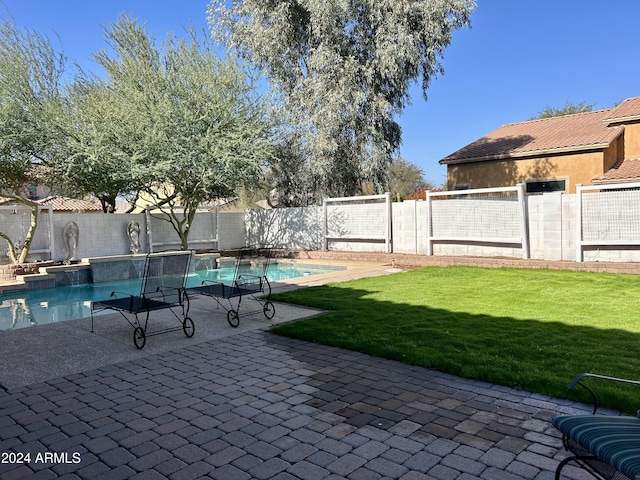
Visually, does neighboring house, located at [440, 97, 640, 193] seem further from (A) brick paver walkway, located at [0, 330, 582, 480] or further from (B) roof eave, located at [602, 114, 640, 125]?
(A) brick paver walkway, located at [0, 330, 582, 480]

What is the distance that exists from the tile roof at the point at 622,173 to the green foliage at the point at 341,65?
7291 mm

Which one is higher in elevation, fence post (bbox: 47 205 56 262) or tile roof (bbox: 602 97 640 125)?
tile roof (bbox: 602 97 640 125)

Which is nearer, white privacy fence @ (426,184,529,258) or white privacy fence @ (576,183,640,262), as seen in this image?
white privacy fence @ (576,183,640,262)

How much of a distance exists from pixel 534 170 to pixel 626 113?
362cm

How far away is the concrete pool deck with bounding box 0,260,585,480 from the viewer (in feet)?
9.14

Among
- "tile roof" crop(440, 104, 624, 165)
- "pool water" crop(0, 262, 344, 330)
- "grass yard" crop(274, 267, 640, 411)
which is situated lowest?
"pool water" crop(0, 262, 344, 330)

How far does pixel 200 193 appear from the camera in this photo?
16.2 metres

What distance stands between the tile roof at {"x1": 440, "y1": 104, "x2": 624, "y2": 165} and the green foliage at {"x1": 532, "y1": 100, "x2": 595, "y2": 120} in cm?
1490

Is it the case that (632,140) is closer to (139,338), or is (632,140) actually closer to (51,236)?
(139,338)

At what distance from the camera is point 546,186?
17578 millimetres

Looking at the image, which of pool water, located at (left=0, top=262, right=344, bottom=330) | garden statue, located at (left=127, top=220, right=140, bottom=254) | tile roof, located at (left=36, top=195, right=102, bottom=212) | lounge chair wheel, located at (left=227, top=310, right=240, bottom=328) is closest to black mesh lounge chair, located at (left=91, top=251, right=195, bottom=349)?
lounge chair wheel, located at (left=227, top=310, right=240, bottom=328)

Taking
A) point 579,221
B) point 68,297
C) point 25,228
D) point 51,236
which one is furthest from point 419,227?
point 25,228

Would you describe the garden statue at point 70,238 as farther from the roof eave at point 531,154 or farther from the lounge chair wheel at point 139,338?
the roof eave at point 531,154

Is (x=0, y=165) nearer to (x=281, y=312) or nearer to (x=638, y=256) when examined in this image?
(x=281, y=312)
